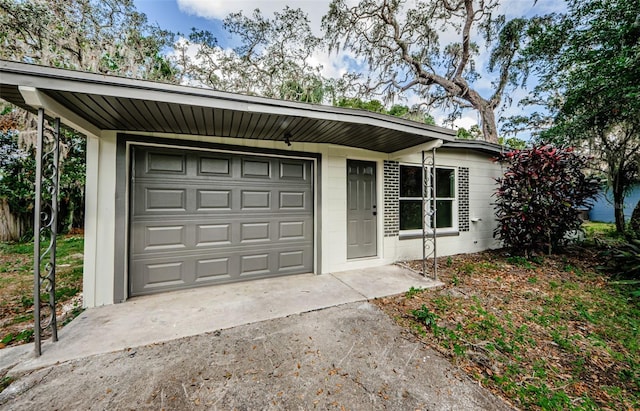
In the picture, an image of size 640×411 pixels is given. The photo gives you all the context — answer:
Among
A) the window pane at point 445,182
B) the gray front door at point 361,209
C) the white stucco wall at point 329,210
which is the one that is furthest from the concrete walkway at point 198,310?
the window pane at point 445,182

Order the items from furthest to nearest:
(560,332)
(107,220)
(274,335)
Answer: (107,220) → (560,332) → (274,335)

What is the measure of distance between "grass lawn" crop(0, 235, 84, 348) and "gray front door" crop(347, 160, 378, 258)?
390 cm

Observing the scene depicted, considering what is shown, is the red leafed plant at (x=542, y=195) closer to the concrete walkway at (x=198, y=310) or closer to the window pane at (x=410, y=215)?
the window pane at (x=410, y=215)

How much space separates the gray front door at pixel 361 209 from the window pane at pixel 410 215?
73 cm

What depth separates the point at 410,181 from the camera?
5.03 meters

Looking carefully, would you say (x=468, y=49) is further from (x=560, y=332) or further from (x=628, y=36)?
(x=560, y=332)

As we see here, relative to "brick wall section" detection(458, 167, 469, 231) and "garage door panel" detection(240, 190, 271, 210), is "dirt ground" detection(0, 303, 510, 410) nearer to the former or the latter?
"garage door panel" detection(240, 190, 271, 210)

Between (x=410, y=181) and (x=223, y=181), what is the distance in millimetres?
3639

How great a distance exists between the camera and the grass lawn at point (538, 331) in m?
1.81

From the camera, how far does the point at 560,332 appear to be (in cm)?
254

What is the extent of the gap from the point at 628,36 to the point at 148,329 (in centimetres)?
864

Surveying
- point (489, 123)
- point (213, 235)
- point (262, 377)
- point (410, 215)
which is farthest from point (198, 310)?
point (489, 123)

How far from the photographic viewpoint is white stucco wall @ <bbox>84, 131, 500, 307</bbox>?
2.90 metres

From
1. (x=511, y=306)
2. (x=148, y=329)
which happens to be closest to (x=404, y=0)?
(x=511, y=306)
